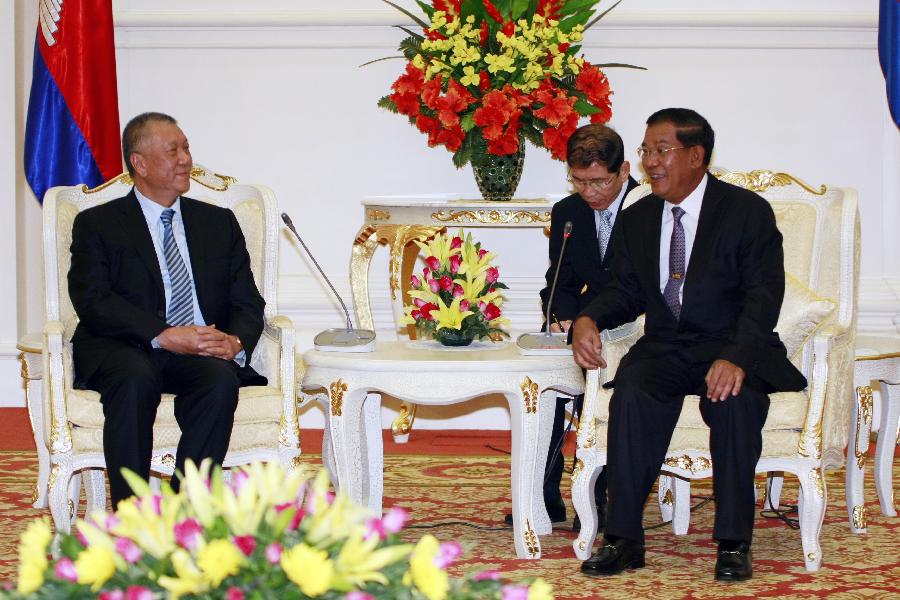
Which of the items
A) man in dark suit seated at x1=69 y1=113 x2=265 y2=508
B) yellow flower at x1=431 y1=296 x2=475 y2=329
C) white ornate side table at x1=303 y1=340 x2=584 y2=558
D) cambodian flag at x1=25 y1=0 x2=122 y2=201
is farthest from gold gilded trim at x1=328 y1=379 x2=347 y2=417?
cambodian flag at x1=25 y1=0 x2=122 y2=201

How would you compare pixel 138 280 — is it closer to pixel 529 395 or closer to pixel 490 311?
pixel 490 311

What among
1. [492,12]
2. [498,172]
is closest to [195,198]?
[498,172]

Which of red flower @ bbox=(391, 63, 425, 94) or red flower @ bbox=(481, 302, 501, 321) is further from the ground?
red flower @ bbox=(391, 63, 425, 94)

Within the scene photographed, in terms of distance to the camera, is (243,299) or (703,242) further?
(243,299)

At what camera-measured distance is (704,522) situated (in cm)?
470

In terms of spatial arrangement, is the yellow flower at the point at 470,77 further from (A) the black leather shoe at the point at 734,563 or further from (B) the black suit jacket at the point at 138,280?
(A) the black leather shoe at the point at 734,563

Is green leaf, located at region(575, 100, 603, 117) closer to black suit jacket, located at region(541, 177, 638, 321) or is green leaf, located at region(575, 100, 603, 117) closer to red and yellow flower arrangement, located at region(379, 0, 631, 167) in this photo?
red and yellow flower arrangement, located at region(379, 0, 631, 167)

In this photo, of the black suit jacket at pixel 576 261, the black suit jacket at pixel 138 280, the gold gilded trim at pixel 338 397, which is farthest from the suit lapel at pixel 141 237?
the black suit jacket at pixel 576 261

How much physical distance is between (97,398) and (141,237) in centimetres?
63

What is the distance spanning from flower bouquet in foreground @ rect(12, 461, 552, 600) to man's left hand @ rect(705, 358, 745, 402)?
8.49ft

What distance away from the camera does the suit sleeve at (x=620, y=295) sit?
4.38 m

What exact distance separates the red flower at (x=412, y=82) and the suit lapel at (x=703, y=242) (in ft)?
5.80

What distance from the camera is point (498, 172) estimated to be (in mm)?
5750

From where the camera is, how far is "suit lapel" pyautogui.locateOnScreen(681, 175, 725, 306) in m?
4.28
